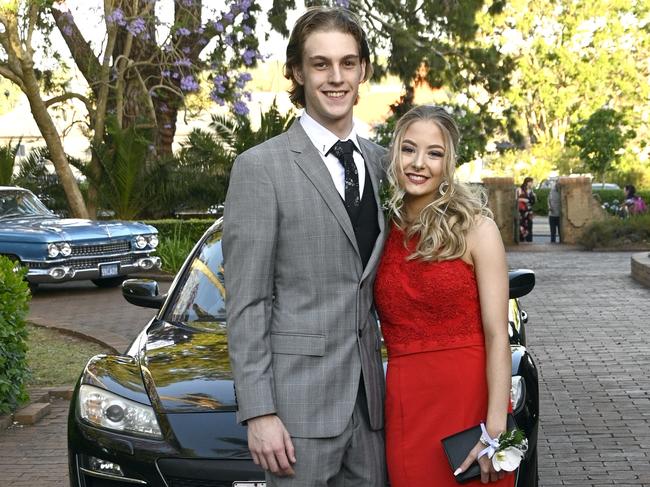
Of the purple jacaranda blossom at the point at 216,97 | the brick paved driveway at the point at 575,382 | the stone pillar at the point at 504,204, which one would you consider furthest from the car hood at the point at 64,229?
the stone pillar at the point at 504,204

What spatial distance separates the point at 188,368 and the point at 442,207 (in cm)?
184

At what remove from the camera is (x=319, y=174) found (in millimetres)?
3309

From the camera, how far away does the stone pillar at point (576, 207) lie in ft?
96.0

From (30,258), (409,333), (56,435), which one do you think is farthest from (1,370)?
(30,258)

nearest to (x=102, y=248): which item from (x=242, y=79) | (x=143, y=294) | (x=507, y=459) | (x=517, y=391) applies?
(x=242, y=79)

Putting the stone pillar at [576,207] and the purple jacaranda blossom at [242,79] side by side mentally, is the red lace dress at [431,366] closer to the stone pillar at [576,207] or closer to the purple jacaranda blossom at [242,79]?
the purple jacaranda blossom at [242,79]

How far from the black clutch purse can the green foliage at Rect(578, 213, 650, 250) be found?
78.8 ft

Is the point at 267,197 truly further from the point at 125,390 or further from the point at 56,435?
the point at 56,435

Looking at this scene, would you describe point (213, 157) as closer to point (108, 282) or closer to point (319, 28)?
point (108, 282)

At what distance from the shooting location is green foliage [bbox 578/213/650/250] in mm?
26656

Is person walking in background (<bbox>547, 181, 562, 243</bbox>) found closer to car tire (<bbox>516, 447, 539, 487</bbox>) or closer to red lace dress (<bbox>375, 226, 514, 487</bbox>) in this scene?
car tire (<bbox>516, 447, 539, 487</bbox>)

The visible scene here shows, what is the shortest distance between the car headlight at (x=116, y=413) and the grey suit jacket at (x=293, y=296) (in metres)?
1.43

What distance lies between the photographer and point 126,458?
4.47 metres

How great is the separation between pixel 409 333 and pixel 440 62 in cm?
2185
